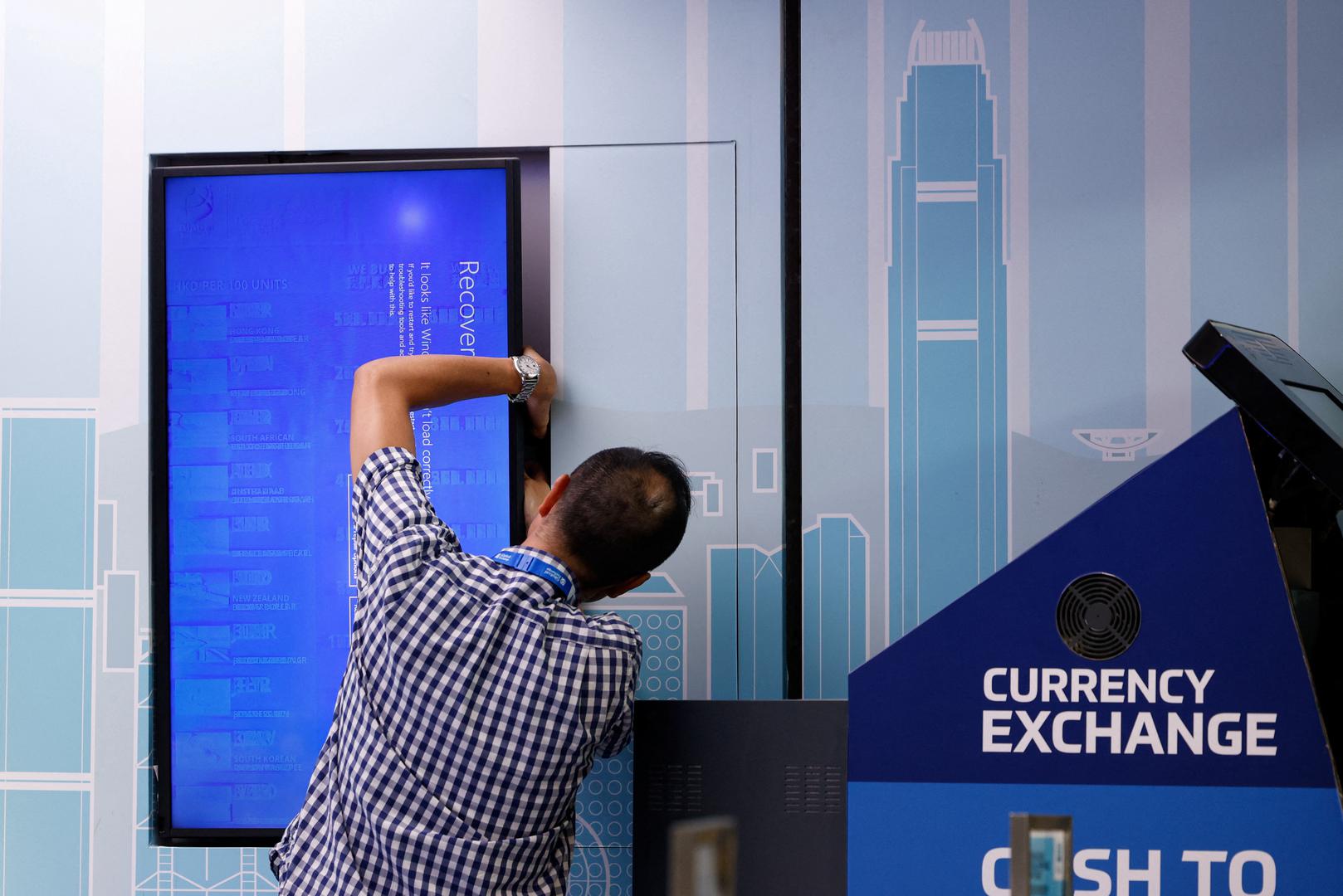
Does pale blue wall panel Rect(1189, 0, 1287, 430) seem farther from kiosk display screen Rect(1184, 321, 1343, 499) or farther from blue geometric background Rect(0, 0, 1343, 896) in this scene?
kiosk display screen Rect(1184, 321, 1343, 499)

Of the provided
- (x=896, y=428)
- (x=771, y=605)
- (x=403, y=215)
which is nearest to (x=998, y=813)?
(x=771, y=605)

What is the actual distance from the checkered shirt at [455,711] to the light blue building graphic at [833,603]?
56cm

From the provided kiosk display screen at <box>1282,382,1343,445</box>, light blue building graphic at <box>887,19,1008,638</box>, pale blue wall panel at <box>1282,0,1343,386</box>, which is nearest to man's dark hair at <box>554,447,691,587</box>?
light blue building graphic at <box>887,19,1008,638</box>

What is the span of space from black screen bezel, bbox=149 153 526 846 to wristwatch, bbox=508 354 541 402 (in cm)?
3

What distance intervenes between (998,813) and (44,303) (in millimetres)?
2198

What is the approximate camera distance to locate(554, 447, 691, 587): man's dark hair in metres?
1.61

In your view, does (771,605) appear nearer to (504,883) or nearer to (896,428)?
(896,428)

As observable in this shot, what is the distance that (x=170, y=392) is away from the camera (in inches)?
81.7

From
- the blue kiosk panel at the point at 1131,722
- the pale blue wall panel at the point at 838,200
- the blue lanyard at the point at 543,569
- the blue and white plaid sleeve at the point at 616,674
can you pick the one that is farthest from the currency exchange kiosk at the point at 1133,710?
the pale blue wall panel at the point at 838,200

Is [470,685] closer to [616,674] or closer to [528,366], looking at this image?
[616,674]

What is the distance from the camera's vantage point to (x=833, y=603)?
2.01 m

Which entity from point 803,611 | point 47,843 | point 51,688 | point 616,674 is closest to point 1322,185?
point 803,611

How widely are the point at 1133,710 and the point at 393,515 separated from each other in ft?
3.73

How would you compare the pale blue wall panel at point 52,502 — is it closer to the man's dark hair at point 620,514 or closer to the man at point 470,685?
A: the man at point 470,685
